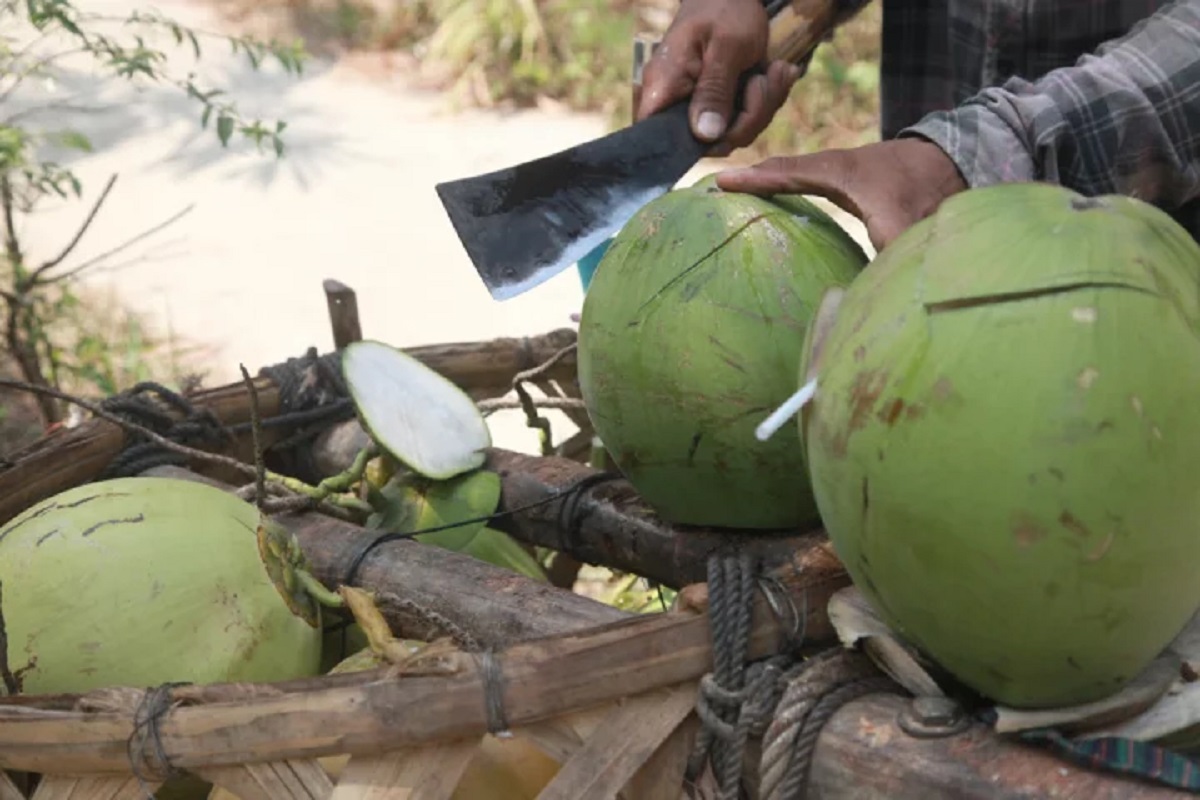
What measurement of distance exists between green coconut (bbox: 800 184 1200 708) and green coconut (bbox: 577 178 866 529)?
287mm

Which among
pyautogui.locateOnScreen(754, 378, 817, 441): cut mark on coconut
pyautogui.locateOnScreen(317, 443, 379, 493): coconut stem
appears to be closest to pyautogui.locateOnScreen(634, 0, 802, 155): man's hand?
pyautogui.locateOnScreen(317, 443, 379, 493): coconut stem

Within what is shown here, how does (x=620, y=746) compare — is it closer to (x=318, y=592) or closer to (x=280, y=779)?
(x=280, y=779)

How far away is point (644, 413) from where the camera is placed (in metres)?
1.50

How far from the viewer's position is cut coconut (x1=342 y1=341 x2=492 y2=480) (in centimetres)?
184

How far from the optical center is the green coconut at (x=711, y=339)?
1.43m

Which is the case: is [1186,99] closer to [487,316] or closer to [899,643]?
[899,643]

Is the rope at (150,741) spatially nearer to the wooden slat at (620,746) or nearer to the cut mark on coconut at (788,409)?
the wooden slat at (620,746)

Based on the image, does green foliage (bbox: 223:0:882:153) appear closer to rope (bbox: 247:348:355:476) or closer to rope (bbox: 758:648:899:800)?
rope (bbox: 247:348:355:476)

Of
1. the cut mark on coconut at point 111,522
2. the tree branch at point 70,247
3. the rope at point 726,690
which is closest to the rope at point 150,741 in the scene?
the cut mark on coconut at point 111,522

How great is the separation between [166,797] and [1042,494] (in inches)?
35.4

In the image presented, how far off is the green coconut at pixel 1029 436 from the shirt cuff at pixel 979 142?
1.26 ft

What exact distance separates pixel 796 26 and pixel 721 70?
193 millimetres

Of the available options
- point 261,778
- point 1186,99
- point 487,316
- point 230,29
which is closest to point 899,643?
point 261,778

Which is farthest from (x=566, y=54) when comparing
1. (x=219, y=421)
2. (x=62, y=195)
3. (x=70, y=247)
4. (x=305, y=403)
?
(x=219, y=421)
